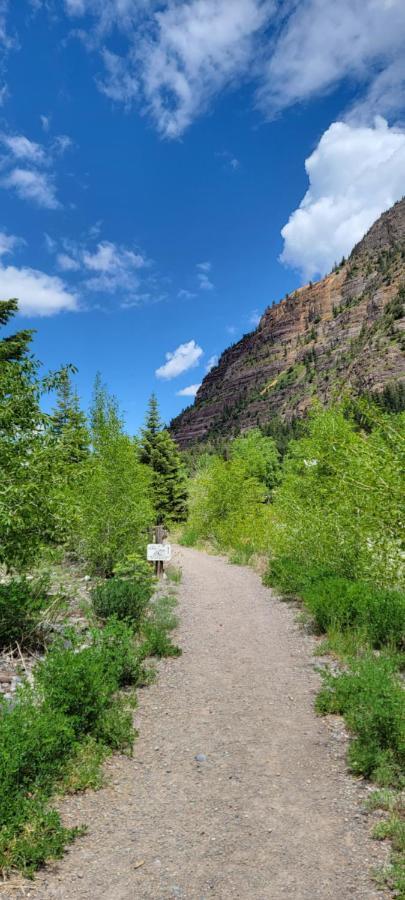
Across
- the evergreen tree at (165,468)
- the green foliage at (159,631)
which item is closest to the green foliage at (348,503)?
the green foliage at (159,631)

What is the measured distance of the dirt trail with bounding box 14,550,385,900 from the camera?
10.9 ft

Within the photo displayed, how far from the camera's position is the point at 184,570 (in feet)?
57.1

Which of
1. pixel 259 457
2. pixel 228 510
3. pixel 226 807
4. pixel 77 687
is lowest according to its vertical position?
pixel 226 807

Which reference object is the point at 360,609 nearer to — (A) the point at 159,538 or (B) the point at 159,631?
(B) the point at 159,631

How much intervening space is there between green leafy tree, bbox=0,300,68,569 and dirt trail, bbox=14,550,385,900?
2.81 metres

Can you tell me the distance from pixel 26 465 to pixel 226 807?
4.98 metres

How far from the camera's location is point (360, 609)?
8.48 m

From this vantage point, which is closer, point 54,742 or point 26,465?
point 54,742

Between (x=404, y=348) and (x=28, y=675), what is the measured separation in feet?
346

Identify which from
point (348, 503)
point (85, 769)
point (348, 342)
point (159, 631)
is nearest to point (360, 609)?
point (348, 503)

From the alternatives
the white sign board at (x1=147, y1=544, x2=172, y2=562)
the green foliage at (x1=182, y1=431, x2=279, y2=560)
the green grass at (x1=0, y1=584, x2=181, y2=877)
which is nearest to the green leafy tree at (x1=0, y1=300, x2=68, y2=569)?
the green grass at (x1=0, y1=584, x2=181, y2=877)

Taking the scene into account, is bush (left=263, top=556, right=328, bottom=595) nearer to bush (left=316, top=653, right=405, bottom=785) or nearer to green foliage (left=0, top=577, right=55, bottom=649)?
bush (left=316, top=653, right=405, bottom=785)

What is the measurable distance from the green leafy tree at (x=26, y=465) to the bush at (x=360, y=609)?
16.8 feet

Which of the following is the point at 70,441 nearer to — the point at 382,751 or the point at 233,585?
the point at 382,751
